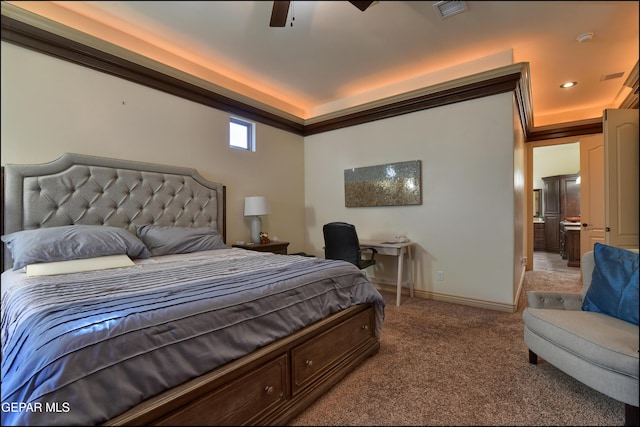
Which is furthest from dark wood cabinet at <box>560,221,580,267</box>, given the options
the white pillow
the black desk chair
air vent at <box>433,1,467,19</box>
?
the white pillow

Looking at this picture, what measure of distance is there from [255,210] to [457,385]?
2737 mm

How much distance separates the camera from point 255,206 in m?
3.57

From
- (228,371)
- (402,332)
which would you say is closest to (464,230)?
(402,332)

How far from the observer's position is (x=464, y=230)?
10.8 feet

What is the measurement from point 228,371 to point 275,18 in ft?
4.18

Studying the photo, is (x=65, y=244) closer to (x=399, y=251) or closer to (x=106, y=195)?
(x=106, y=195)

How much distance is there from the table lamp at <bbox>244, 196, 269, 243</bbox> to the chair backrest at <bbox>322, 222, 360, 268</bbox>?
852 millimetres

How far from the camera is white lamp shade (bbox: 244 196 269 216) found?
3.57 m

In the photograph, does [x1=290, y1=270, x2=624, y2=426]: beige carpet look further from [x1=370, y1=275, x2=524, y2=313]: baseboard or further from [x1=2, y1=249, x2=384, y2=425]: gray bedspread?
[x1=2, y1=249, x2=384, y2=425]: gray bedspread

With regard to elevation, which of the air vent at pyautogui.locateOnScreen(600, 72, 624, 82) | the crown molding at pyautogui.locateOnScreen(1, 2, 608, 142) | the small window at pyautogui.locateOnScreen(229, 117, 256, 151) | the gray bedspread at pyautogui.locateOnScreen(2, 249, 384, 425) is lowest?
the gray bedspread at pyautogui.locateOnScreen(2, 249, 384, 425)

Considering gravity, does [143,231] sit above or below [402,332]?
above

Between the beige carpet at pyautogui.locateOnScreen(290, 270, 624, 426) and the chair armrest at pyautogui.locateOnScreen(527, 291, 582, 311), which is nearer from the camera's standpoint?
the beige carpet at pyautogui.locateOnScreen(290, 270, 624, 426)

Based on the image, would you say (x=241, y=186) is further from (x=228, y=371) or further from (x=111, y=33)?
(x=228, y=371)

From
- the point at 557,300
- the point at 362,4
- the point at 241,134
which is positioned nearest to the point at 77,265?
the point at 362,4
